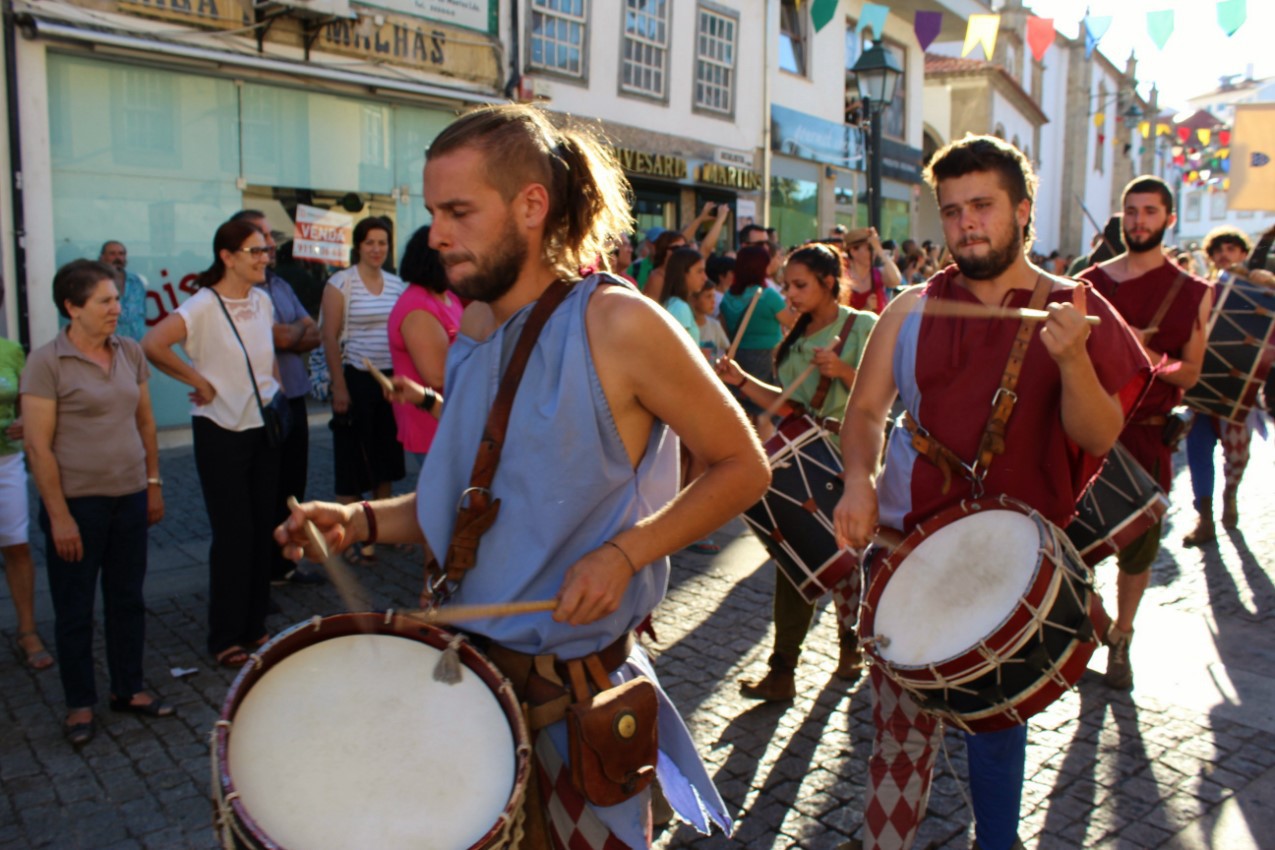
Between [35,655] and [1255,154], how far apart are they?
11.8 m

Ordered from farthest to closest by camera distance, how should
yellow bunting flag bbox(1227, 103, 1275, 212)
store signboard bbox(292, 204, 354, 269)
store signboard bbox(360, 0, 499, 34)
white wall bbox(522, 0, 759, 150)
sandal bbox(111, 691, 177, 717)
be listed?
white wall bbox(522, 0, 759, 150)
store signboard bbox(360, 0, 499, 34)
store signboard bbox(292, 204, 354, 269)
yellow bunting flag bbox(1227, 103, 1275, 212)
sandal bbox(111, 691, 177, 717)

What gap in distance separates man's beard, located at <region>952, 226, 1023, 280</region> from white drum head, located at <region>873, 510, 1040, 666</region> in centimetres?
66

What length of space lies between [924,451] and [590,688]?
1.31m

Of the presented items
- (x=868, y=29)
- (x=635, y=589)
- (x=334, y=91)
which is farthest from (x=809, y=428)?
(x=868, y=29)

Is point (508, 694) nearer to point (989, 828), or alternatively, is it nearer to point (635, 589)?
point (635, 589)

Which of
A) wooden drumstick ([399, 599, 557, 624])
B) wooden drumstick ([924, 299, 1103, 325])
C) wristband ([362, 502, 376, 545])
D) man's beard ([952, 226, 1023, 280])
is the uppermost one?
man's beard ([952, 226, 1023, 280])

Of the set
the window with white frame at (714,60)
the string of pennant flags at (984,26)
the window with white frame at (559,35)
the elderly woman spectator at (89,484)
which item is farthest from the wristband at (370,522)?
the window with white frame at (714,60)

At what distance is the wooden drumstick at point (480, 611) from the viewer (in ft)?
6.28

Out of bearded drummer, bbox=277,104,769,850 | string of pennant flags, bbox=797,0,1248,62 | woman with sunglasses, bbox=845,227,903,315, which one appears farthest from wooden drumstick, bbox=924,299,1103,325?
string of pennant flags, bbox=797,0,1248,62

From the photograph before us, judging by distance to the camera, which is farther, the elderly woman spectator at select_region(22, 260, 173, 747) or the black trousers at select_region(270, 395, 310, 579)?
the black trousers at select_region(270, 395, 310, 579)

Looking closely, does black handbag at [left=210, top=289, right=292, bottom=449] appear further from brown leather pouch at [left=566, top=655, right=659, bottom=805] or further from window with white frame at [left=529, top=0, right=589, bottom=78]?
window with white frame at [left=529, top=0, right=589, bottom=78]

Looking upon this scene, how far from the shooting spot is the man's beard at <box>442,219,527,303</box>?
6.79 ft

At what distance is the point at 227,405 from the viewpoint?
16.2 ft

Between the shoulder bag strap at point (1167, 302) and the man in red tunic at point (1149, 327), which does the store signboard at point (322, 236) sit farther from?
the shoulder bag strap at point (1167, 302)
